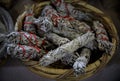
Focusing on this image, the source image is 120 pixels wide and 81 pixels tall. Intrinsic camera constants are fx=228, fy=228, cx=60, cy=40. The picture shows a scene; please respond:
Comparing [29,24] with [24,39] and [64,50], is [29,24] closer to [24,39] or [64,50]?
[24,39]

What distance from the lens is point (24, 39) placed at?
76cm

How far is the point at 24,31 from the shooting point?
2.68 ft

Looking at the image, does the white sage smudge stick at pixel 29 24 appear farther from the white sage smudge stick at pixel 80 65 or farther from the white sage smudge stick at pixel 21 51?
the white sage smudge stick at pixel 80 65

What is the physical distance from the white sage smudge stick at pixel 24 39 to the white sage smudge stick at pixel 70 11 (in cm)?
16

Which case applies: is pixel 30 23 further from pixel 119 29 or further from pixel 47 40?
pixel 119 29

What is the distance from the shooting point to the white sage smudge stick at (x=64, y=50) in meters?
0.71

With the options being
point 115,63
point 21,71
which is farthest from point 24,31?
point 115,63

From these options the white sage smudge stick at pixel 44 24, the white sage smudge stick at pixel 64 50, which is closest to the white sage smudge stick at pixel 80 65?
the white sage smudge stick at pixel 64 50

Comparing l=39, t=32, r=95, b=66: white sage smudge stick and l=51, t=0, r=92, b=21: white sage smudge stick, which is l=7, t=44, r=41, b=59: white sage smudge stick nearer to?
l=39, t=32, r=95, b=66: white sage smudge stick

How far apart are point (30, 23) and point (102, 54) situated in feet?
0.91

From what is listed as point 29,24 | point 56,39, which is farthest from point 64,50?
point 29,24

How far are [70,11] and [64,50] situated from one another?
22 centimetres

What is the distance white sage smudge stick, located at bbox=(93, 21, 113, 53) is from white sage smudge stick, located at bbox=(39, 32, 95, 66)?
40 millimetres

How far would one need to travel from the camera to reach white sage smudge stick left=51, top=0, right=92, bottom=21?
88cm
